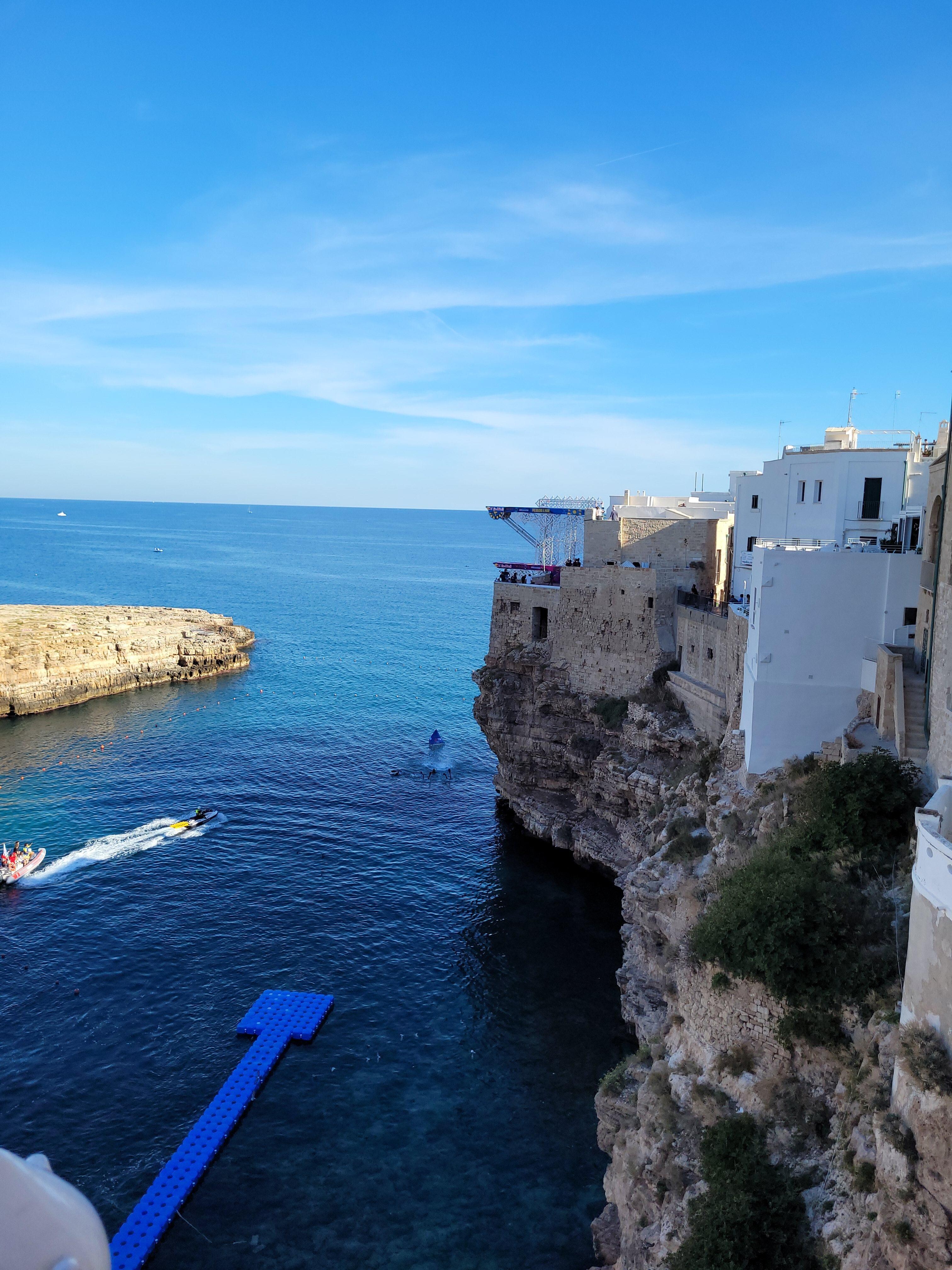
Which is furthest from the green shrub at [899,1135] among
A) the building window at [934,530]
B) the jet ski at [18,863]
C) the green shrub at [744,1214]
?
the jet ski at [18,863]

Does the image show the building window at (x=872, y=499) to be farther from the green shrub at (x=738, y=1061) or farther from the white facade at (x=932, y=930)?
the green shrub at (x=738, y=1061)

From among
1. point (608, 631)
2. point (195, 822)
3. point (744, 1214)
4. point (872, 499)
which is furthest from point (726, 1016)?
point (195, 822)

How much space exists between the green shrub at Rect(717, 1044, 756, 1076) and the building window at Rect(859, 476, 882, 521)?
2300cm

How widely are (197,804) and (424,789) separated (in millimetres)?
13039

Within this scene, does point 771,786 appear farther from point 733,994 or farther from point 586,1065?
point 586,1065

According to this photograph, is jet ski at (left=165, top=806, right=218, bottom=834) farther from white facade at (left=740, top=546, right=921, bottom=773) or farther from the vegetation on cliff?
the vegetation on cliff

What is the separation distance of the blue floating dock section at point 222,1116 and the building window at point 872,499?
27.2 meters

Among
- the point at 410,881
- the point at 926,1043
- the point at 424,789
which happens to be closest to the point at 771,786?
the point at 926,1043

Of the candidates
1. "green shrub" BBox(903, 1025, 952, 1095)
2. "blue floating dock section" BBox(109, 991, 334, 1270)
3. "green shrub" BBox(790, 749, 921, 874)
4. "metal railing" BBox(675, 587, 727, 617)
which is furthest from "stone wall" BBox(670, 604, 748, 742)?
"blue floating dock section" BBox(109, 991, 334, 1270)

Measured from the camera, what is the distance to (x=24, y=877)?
39.6m

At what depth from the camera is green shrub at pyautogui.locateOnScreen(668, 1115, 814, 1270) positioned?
1451 centimetres

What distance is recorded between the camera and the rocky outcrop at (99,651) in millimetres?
72188

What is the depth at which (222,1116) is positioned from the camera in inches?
1013

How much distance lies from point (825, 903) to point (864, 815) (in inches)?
120
